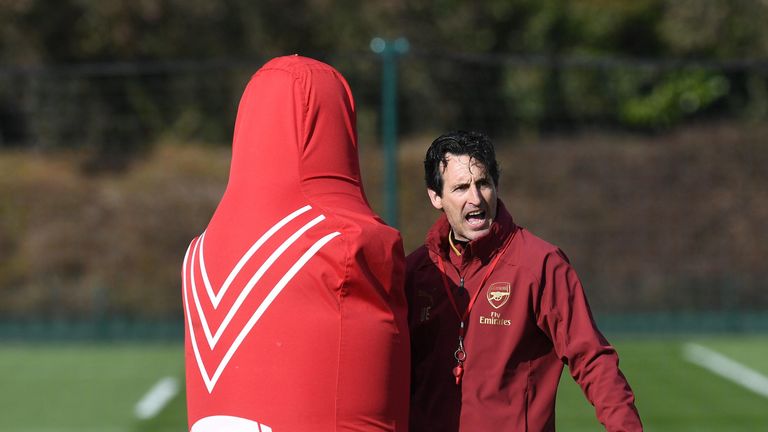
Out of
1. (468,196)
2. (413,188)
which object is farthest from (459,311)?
(413,188)

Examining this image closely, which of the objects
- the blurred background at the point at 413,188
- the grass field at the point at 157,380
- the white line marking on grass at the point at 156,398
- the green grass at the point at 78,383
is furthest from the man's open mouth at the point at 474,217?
the blurred background at the point at 413,188

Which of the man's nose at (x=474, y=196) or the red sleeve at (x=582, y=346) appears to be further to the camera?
the man's nose at (x=474, y=196)

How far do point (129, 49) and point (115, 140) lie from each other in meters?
3.68

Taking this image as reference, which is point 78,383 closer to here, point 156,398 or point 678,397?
point 156,398

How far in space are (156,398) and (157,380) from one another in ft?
2.50

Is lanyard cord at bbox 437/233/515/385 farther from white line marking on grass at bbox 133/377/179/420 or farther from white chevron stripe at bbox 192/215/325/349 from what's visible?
white line marking on grass at bbox 133/377/179/420

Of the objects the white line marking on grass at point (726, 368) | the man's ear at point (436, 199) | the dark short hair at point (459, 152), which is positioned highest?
the dark short hair at point (459, 152)

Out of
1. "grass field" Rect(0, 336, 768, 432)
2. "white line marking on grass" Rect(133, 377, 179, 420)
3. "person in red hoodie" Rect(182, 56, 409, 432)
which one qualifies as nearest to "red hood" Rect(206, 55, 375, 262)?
"person in red hoodie" Rect(182, 56, 409, 432)

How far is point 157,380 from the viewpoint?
34.1ft

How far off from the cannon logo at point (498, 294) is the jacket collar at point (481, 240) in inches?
3.8

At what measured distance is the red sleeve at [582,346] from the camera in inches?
117

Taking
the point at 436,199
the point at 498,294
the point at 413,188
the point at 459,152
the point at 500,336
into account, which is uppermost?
the point at 459,152

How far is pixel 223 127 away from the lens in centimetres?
1529

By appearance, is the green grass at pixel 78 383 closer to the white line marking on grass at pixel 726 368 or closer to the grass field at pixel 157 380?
the grass field at pixel 157 380
